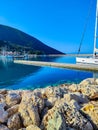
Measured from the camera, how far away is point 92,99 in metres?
5.17

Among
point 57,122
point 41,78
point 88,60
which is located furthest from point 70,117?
point 88,60

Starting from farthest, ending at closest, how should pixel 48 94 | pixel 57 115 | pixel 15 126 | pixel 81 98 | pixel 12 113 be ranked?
1. pixel 48 94
2. pixel 81 98
3. pixel 12 113
4. pixel 15 126
5. pixel 57 115

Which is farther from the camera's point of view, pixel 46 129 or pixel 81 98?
pixel 81 98

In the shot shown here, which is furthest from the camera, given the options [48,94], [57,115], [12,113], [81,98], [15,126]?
[48,94]

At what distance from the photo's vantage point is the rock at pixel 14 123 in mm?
4129

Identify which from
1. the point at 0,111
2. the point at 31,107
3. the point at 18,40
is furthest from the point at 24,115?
the point at 18,40

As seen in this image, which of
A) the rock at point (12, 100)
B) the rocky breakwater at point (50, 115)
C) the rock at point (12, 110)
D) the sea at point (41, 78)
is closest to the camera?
the rocky breakwater at point (50, 115)

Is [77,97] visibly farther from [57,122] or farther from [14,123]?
[14,123]

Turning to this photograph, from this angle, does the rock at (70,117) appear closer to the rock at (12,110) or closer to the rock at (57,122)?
the rock at (57,122)

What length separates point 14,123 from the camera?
4.16m

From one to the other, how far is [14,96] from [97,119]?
207 centimetres

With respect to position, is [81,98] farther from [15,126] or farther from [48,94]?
[15,126]

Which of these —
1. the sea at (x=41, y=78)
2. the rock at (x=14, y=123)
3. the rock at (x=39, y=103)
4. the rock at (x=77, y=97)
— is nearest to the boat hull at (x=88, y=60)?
the sea at (x=41, y=78)

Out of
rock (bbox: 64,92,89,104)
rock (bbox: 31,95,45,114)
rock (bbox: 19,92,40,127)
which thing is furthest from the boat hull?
rock (bbox: 19,92,40,127)
